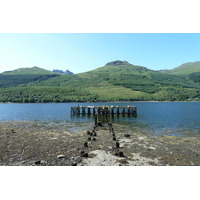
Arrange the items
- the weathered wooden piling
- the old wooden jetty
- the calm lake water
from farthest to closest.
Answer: the old wooden jetty
the weathered wooden piling
the calm lake water

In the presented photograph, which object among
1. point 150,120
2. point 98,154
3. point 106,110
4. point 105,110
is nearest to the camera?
point 98,154

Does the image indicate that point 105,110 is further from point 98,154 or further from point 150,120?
point 98,154

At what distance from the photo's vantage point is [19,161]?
48.5 ft

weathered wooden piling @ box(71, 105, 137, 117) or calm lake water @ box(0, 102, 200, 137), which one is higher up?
weathered wooden piling @ box(71, 105, 137, 117)

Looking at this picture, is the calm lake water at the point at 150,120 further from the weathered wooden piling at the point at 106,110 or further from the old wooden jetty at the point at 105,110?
the old wooden jetty at the point at 105,110

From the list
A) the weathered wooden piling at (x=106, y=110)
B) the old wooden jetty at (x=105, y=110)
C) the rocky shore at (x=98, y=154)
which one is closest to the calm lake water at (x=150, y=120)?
the weathered wooden piling at (x=106, y=110)

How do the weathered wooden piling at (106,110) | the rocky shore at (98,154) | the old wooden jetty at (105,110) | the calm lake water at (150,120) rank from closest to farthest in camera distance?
the rocky shore at (98,154)
the calm lake water at (150,120)
the weathered wooden piling at (106,110)
the old wooden jetty at (105,110)

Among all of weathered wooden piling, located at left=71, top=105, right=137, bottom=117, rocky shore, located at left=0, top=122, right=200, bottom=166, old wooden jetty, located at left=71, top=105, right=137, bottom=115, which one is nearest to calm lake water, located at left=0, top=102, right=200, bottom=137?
weathered wooden piling, located at left=71, top=105, right=137, bottom=117

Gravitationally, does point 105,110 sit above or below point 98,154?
above

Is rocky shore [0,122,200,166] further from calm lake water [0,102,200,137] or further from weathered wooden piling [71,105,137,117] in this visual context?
weathered wooden piling [71,105,137,117]

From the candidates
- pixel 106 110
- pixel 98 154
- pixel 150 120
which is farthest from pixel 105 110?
pixel 98 154

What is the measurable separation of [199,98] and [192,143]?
198 m

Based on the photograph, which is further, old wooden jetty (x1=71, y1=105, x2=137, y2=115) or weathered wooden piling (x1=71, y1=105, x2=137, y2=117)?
old wooden jetty (x1=71, y1=105, x2=137, y2=115)
